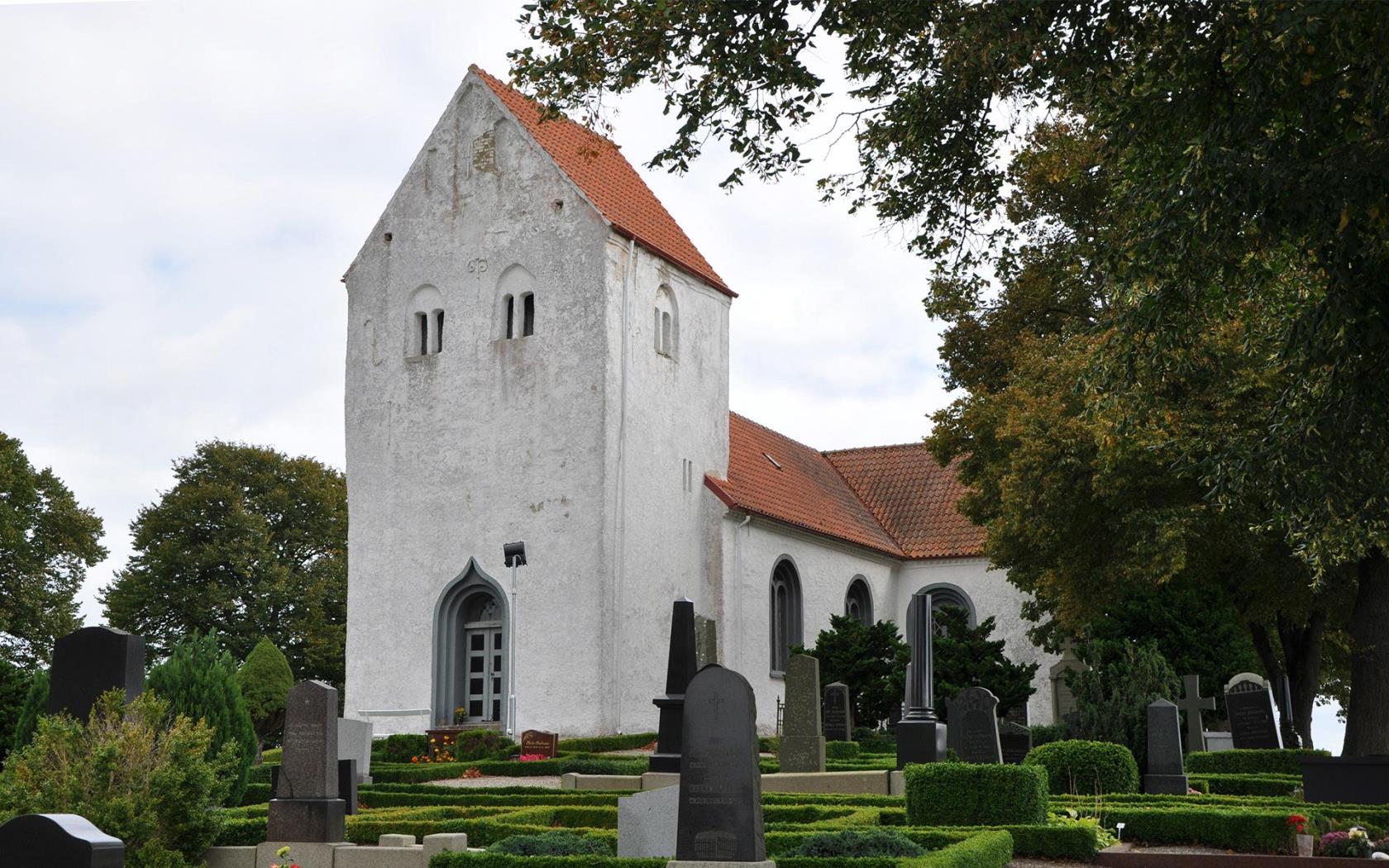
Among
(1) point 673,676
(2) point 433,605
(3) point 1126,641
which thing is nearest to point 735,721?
(1) point 673,676

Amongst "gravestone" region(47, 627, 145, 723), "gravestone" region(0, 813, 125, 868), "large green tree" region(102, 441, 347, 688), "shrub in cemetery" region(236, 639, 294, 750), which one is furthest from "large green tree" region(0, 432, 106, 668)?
"gravestone" region(0, 813, 125, 868)

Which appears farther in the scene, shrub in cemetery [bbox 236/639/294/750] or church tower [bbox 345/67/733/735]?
shrub in cemetery [bbox 236/639/294/750]

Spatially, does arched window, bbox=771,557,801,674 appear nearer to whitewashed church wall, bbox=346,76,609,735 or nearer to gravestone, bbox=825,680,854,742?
whitewashed church wall, bbox=346,76,609,735

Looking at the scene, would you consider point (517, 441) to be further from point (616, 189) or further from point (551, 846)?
point (551, 846)

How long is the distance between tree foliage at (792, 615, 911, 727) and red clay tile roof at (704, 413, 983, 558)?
11.5 feet

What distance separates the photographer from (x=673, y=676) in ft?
55.6

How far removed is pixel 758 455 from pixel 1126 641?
1326 centimetres

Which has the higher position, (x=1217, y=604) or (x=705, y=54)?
(x=705, y=54)

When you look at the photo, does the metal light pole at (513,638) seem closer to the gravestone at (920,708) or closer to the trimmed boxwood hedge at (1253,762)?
the gravestone at (920,708)

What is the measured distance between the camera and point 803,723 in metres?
17.7

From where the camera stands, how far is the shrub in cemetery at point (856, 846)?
9.73 metres

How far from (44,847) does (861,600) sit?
2894 centimetres

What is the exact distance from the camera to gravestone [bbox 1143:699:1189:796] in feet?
52.4

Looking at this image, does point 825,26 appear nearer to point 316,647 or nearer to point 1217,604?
point 1217,604
